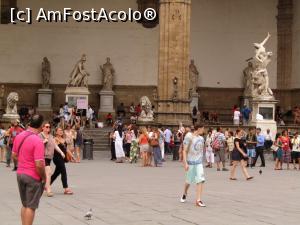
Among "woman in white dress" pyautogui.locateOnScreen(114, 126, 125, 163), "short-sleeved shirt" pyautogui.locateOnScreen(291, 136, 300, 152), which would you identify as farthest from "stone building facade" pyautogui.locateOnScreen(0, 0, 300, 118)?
"short-sleeved shirt" pyautogui.locateOnScreen(291, 136, 300, 152)

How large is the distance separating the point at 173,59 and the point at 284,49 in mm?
12657

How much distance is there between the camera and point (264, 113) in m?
30.4

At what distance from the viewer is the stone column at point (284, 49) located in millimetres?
41750

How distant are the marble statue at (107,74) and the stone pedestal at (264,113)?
1228 cm

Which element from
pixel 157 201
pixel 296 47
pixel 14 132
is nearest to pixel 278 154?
pixel 14 132

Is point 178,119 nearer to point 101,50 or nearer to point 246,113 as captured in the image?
point 246,113

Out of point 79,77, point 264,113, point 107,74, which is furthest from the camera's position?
point 107,74

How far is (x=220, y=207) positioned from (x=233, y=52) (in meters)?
30.5

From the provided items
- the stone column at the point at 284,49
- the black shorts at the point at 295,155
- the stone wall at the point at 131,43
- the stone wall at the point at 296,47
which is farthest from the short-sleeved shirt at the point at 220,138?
the stone column at the point at 284,49

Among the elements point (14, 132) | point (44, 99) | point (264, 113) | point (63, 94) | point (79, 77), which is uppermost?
point (79, 77)

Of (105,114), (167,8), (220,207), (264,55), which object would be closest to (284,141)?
(264,55)

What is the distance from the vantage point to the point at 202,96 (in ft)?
137

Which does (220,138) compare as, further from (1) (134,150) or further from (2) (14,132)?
(2) (14,132)

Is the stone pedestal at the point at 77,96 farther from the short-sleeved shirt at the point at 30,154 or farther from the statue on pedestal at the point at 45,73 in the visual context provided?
the short-sleeved shirt at the point at 30,154
